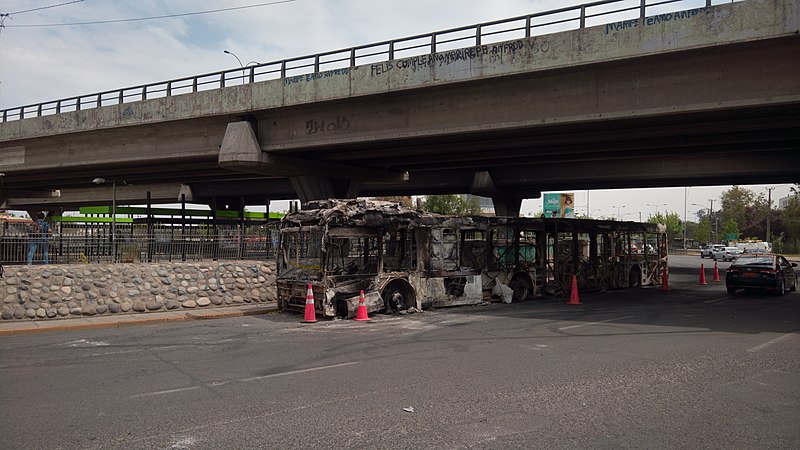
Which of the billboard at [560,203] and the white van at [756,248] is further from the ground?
the billboard at [560,203]

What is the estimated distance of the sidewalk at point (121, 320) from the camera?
40.7ft

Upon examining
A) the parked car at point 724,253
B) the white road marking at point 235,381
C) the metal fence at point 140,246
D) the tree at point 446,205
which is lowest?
the parked car at point 724,253

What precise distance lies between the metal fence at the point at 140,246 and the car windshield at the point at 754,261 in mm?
17348

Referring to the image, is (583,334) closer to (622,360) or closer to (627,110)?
(622,360)

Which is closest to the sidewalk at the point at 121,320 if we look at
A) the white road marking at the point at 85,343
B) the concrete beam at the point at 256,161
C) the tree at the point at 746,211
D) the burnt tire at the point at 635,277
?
the white road marking at the point at 85,343

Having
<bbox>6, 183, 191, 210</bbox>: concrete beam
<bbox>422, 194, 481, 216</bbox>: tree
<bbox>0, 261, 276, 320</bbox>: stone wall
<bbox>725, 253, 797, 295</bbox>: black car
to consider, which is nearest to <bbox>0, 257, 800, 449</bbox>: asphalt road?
<bbox>0, 261, 276, 320</bbox>: stone wall

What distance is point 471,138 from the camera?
75.1ft

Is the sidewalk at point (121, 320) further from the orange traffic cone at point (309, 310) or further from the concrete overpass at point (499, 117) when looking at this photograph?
the concrete overpass at point (499, 117)

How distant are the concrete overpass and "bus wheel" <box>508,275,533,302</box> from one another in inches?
207

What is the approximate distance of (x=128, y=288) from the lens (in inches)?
593

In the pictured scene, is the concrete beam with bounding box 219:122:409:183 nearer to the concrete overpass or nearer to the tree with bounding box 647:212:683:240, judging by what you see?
the concrete overpass

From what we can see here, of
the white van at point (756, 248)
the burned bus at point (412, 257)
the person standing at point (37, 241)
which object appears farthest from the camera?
the white van at point (756, 248)

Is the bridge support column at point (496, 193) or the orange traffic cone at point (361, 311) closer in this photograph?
the orange traffic cone at point (361, 311)

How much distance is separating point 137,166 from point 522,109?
23.1 metres
